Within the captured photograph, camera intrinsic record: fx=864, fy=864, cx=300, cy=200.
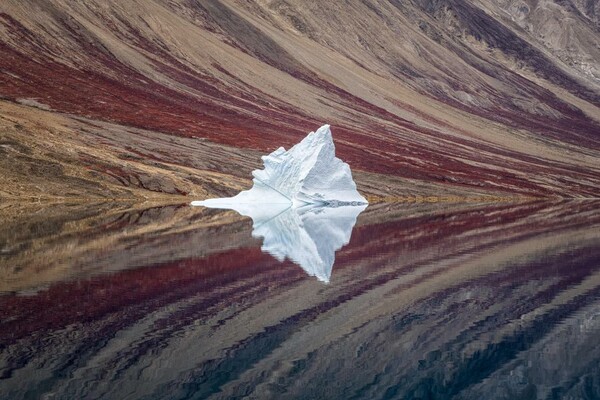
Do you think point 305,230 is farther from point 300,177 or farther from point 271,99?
point 271,99

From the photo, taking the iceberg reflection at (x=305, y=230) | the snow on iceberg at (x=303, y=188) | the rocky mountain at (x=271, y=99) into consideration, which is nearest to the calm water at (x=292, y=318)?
the iceberg reflection at (x=305, y=230)

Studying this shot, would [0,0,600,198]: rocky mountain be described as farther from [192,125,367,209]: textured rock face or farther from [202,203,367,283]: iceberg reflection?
[202,203,367,283]: iceberg reflection

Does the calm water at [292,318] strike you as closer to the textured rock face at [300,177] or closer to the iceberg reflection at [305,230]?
the iceberg reflection at [305,230]

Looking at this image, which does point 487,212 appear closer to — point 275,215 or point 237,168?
point 275,215

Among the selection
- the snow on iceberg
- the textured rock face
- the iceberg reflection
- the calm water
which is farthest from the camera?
the textured rock face

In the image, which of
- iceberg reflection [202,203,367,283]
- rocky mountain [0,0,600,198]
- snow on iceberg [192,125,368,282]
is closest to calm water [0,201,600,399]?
iceberg reflection [202,203,367,283]
